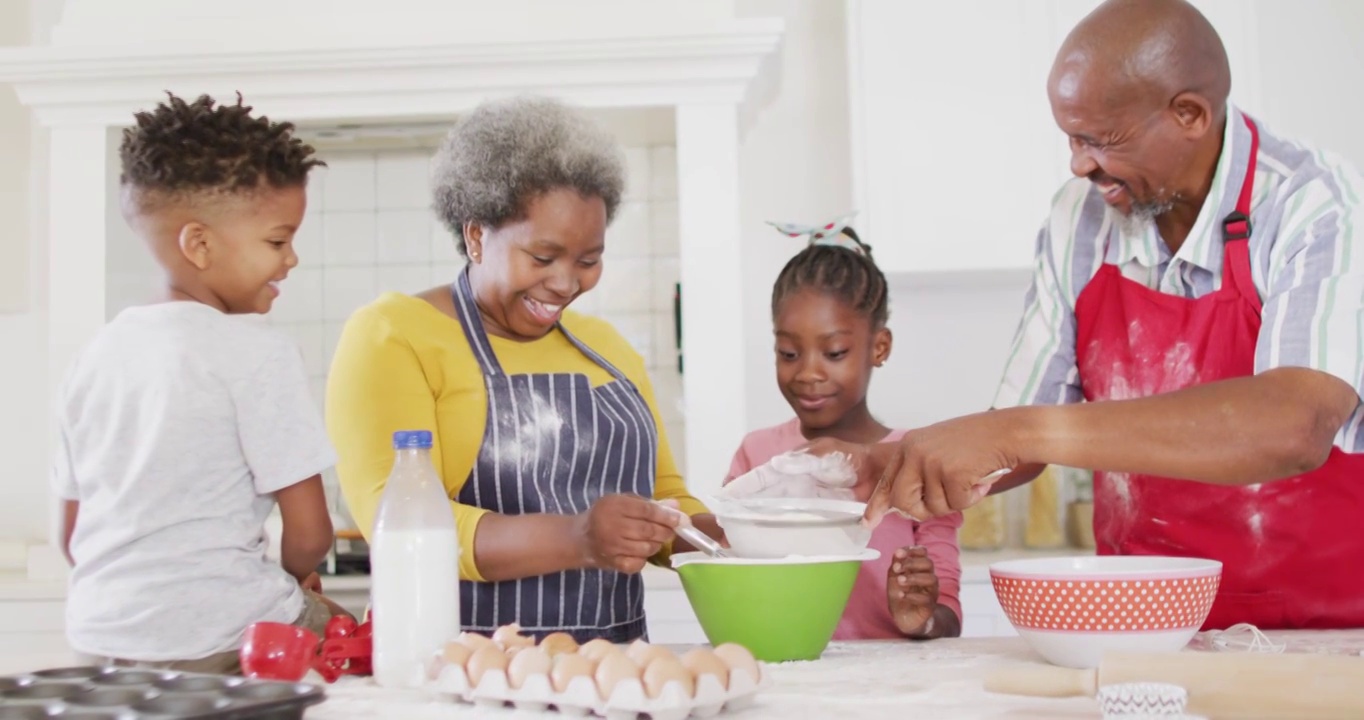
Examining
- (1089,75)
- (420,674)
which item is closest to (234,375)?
(420,674)

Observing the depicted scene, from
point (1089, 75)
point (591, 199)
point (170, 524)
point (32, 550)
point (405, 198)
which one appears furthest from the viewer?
point (405, 198)

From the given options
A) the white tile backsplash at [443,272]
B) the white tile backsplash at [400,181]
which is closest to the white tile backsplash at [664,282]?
the white tile backsplash at [443,272]

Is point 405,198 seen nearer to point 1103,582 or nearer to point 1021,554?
point 1021,554

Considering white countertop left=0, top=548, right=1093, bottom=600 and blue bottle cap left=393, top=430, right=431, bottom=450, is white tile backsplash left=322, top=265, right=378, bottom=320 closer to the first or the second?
white countertop left=0, top=548, right=1093, bottom=600

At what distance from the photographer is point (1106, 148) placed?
148 centimetres

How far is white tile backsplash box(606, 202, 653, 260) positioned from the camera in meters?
3.33

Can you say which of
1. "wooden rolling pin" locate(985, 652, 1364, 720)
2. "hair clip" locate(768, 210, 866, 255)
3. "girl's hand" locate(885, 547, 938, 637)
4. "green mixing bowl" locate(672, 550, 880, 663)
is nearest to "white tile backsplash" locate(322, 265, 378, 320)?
"hair clip" locate(768, 210, 866, 255)

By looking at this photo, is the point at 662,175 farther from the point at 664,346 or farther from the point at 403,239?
the point at 403,239

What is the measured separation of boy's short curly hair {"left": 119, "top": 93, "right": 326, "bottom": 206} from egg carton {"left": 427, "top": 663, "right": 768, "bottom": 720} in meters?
0.64

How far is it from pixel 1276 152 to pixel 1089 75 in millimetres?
253

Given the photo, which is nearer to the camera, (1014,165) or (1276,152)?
(1276,152)

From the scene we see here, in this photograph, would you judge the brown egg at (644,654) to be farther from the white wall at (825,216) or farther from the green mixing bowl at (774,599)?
the white wall at (825,216)

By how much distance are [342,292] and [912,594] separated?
2.24 meters

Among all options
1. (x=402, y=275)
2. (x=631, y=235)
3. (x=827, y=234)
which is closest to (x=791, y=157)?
(x=631, y=235)
